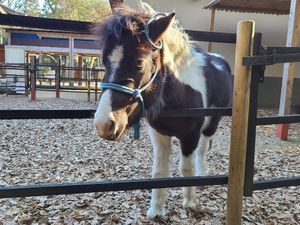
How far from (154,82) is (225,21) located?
9.39m

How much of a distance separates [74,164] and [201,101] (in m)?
2.31

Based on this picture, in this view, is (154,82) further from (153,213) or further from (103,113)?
(153,213)

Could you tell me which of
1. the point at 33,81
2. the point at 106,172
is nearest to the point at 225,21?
the point at 33,81

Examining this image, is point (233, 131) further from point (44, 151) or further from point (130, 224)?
point (44, 151)

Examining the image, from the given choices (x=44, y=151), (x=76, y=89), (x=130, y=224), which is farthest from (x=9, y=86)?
(x=130, y=224)

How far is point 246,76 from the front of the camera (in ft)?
6.50

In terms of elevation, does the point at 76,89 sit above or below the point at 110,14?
below

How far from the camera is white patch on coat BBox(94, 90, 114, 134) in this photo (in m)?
1.57

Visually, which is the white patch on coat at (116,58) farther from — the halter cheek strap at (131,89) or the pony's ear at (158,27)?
the pony's ear at (158,27)

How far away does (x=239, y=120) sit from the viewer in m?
2.02

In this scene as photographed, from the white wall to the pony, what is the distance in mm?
7859

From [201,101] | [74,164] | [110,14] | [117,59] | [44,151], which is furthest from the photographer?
[44,151]

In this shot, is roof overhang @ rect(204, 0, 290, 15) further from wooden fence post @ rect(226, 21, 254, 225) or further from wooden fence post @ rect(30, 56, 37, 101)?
wooden fence post @ rect(226, 21, 254, 225)

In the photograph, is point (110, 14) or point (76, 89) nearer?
point (110, 14)
